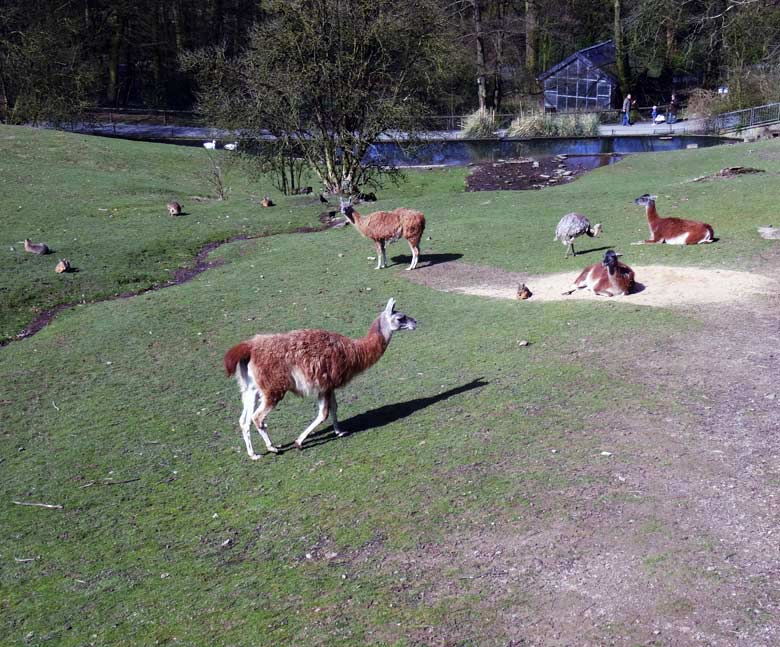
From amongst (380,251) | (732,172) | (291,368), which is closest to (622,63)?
Answer: (732,172)

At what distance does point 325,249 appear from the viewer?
57.4ft

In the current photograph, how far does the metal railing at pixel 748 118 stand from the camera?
119 ft

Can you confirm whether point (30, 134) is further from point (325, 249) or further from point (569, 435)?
point (569, 435)

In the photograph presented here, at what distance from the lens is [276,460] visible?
7.67 meters

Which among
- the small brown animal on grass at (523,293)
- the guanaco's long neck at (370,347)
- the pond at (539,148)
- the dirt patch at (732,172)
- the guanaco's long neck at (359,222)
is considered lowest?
the small brown animal on grass at (523,293)

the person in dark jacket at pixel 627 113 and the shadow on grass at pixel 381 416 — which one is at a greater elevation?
the person in dark jacket at pixel 627 113

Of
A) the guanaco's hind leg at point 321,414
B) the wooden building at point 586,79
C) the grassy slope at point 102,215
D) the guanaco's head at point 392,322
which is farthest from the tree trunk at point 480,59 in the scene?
the guanaco's hind leg at point 321,414

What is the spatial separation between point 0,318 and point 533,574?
1140cm

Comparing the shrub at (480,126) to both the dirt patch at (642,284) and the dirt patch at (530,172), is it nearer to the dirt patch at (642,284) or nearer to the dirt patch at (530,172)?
the dirt patch at (530,172)

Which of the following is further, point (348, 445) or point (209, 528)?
point (348, 445)

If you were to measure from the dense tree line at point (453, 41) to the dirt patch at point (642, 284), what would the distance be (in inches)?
850

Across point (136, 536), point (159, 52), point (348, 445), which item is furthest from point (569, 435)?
point (159, 52)

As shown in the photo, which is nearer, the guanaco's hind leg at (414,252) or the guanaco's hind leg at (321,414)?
the guanaco's hind leg at (321,414)

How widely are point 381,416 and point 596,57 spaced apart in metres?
55.7
